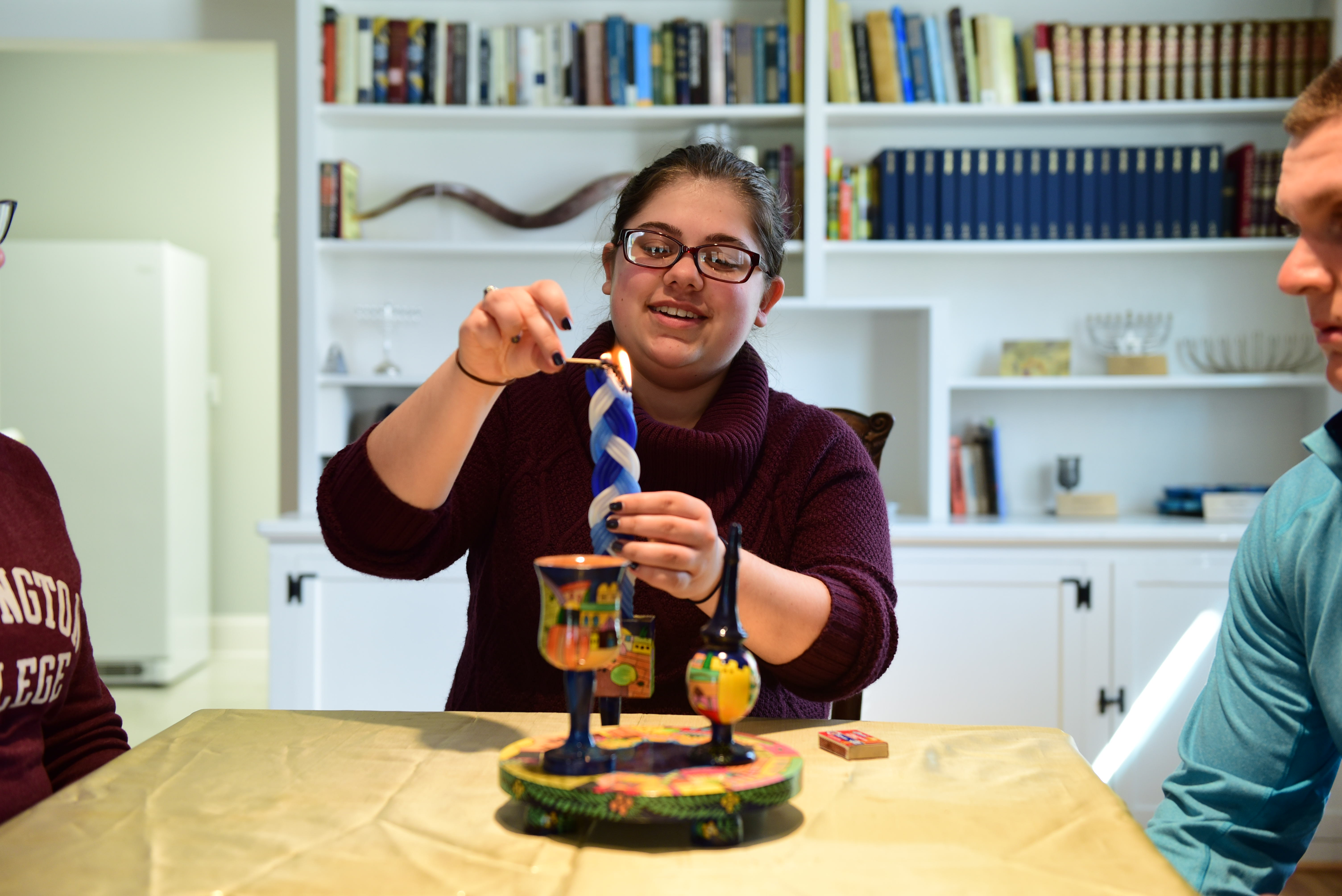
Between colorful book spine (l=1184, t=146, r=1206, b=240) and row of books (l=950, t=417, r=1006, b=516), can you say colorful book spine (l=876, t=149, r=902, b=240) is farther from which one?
colorful book spine (l=1184, t=146, r=1206, b=240)

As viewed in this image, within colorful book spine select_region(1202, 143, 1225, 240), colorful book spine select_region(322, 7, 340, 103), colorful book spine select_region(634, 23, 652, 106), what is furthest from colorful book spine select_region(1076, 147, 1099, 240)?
colorful book spine select_region(322, 7, 340, 103)

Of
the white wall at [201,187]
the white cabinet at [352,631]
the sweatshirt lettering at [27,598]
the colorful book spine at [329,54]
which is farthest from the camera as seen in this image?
the white wall at [201,187]

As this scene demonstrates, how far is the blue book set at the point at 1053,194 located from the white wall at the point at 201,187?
2980mm

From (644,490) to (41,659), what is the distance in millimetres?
713

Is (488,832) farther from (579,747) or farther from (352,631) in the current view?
(352,631)

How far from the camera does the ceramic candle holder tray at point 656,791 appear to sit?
2.52 ft

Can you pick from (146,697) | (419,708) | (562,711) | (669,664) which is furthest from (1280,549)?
(146,697)

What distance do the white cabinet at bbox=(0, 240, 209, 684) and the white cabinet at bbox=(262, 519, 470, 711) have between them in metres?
1.88

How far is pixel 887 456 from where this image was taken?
3.35 metres

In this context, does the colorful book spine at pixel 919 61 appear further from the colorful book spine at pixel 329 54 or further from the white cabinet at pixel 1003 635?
the colorful book spine at pixel 329 54

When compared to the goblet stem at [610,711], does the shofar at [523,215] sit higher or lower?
higher

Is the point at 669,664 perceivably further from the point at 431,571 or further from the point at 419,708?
the point at 419,708

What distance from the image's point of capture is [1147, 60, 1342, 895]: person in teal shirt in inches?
37.9

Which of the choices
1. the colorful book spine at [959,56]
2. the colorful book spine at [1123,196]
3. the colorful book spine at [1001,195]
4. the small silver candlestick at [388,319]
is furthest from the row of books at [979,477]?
the small silver candlestick at [388,319]
